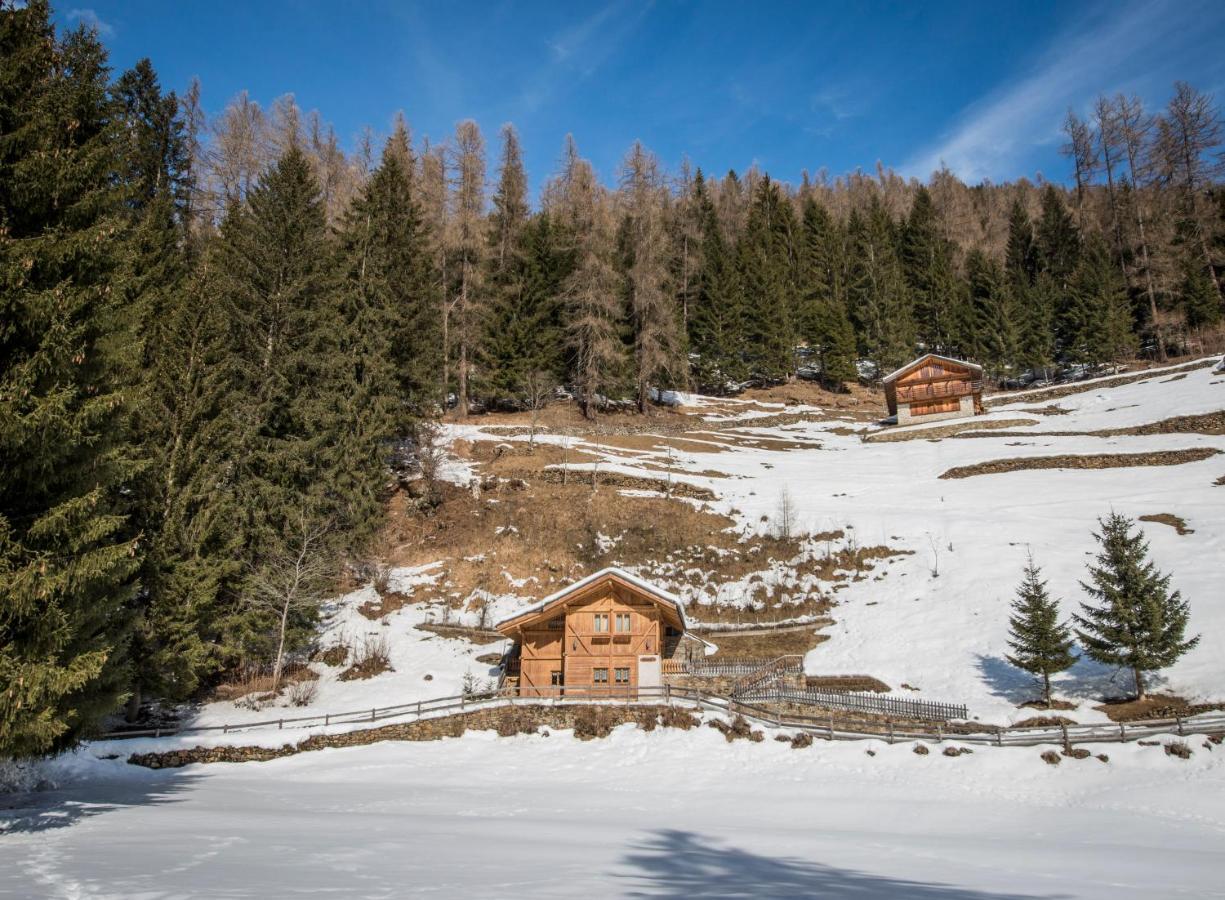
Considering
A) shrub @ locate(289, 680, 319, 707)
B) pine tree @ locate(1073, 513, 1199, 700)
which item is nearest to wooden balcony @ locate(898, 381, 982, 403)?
pine tree @ locate(1073, 513, 1199, 700)

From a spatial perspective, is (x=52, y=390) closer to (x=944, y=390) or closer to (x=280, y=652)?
(x=280, y=652)

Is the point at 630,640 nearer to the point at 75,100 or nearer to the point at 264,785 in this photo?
the point at 264,785

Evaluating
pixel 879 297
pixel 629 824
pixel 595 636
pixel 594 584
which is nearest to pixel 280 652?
pixel 595 636

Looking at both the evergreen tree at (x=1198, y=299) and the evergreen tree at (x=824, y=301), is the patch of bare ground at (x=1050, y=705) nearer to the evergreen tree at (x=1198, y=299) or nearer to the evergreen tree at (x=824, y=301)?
the evergreen tree at (x=824, y=301)

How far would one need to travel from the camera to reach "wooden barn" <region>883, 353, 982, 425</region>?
2389 inches

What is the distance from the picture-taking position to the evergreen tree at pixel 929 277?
3189 inches

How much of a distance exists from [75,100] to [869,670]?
29.5 metres

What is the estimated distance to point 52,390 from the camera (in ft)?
33.0

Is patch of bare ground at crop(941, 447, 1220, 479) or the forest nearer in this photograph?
the forest

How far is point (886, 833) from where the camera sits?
38.5 feet

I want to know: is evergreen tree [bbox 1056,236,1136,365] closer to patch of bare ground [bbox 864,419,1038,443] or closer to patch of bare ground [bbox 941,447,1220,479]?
patch of bare ground [bbox 864,419,1038,443]

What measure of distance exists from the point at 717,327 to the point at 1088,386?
121 ft

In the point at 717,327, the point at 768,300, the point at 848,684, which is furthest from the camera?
the point at 768,300

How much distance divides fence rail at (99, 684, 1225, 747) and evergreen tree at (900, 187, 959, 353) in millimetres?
70019
